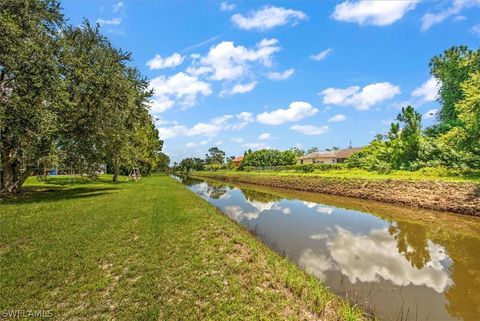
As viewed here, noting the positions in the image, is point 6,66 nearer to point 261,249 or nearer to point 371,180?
point 261,249

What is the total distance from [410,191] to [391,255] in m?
13.5

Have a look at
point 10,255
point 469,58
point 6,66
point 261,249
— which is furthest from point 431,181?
point 469,58

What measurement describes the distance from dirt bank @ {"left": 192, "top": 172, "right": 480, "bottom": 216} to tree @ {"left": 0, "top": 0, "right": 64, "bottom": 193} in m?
23.7

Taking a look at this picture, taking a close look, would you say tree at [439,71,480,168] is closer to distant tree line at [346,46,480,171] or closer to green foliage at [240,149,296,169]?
distant tree line at [346,46,480,171]

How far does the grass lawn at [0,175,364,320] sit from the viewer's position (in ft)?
15.6

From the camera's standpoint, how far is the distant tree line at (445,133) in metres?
23.3

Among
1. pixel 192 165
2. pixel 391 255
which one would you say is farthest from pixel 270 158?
pixel 391 255

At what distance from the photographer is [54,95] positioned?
51.2ft

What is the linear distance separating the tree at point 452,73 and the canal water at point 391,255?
108 ft

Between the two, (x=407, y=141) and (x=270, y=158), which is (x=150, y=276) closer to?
(x=407, y=141)

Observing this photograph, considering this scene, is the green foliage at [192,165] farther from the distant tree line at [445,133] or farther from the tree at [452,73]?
the tree at [452,73]

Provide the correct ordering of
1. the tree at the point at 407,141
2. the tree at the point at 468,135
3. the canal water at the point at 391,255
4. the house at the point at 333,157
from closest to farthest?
the canal water at the point at 391,255, the tree at the point at 468,135, the tree at the point at 407,141, the house at the point at 333,157

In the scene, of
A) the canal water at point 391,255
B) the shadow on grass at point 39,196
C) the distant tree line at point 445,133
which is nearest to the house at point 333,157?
the distant tree line at point 445,133

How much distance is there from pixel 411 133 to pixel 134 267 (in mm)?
34945
